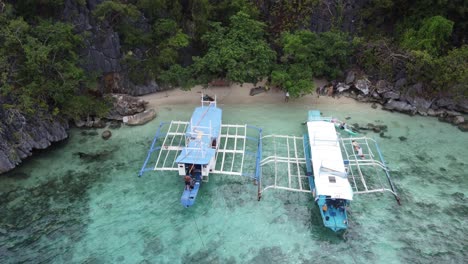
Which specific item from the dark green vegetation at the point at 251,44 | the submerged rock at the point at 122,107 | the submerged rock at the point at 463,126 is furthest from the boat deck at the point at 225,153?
the submerged rock at the point at 463,126

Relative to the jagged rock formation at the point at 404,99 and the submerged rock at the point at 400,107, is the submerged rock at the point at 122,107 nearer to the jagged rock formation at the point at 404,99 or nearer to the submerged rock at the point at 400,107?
the jagged rock formation at the point at 404,99

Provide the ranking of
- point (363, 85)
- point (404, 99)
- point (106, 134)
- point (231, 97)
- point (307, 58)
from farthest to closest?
point (231, 97)
point (363, 85)
point (404, 99)
point (307, 58)
point (106, 134)

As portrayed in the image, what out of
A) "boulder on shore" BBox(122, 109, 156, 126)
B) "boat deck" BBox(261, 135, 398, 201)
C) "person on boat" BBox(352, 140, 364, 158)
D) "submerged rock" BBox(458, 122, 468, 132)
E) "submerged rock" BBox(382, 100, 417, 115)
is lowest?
"boat deck" BBox(261, 135, 398, 201)

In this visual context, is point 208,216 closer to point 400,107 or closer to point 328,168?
point 328,168

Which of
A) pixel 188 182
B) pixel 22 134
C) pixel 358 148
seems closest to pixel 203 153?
pixel 188 182

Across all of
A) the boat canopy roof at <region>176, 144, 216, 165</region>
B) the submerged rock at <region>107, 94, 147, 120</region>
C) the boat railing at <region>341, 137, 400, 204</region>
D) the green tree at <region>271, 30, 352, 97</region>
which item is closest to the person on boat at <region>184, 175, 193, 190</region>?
the boat canopy roof at <region>176, 144, 216, 165</region>

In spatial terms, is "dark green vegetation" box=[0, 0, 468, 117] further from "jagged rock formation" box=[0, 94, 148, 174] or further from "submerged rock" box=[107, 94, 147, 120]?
"submerged rock" box=[107, 94, 147, 120]
